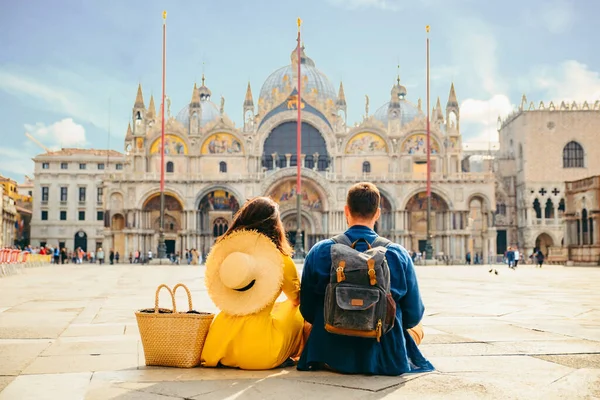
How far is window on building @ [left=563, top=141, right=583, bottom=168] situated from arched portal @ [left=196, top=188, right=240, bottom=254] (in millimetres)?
28409

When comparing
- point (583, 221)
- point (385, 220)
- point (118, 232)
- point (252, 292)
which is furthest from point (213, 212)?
→ point (252, 292)

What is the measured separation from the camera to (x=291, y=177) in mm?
47906

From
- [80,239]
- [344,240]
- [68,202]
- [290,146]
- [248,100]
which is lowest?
[344,240]

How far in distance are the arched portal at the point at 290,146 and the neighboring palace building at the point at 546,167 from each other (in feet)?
56.4

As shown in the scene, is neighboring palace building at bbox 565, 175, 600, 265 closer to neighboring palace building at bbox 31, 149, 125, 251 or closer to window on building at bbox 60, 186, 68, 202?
neighboring palace building at bbox 31, 149, 125, 251

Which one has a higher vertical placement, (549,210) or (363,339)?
(549,210)

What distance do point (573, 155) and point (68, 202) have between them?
5197cm

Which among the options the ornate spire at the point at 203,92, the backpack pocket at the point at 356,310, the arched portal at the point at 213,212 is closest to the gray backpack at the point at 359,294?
the backpack pocket at the point at 356,310

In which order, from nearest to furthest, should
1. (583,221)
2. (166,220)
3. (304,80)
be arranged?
(583,221) < (166,220) < (304,80)

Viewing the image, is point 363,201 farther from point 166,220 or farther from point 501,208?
point 501,208

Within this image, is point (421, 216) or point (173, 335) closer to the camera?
point (173, 335)

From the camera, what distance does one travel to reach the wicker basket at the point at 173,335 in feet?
16.9

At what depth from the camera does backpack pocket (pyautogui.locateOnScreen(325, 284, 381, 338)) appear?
4.48 meters

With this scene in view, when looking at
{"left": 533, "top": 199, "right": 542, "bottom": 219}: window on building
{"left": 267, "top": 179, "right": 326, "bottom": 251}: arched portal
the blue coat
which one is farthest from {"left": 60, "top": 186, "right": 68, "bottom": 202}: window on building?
the blue coat
